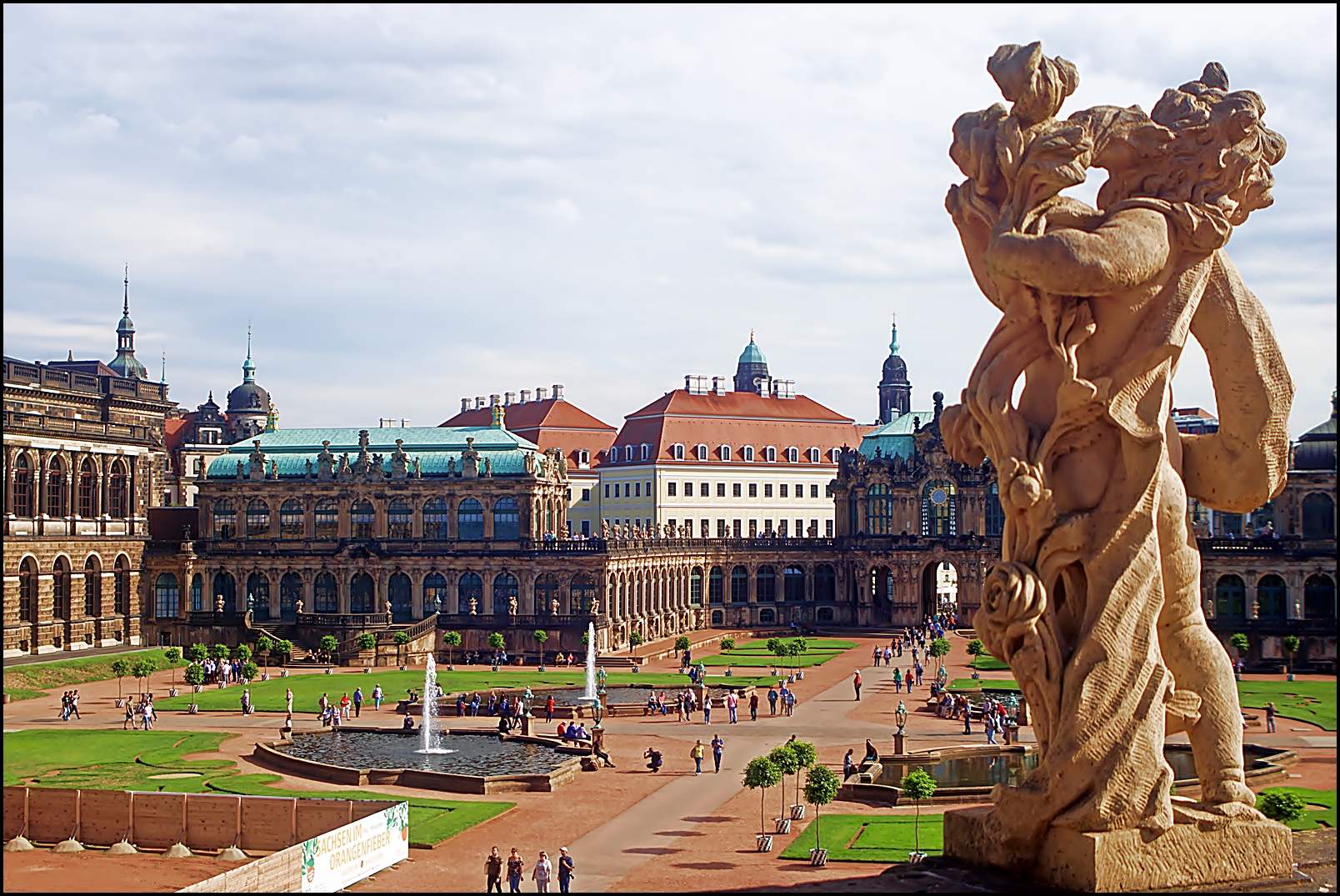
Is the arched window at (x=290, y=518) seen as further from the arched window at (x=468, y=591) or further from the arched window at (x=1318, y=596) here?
the arched window at (x=1318, y=596)

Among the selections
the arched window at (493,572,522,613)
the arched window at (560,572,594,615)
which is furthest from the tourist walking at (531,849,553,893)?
the arched window at (493,572,522,613)

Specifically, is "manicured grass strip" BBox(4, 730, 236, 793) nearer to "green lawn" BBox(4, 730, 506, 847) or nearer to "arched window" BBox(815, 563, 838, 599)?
"green lawn" BBox(4, 730, 506, 847)

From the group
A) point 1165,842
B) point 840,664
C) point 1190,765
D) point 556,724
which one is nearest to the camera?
point 1165,842

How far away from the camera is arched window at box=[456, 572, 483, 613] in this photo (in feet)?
317

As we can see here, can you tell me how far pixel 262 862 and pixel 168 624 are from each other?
6864cm

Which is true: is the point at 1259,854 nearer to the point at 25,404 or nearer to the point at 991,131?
the point at 991,131

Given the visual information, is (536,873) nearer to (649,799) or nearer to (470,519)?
(649,799)

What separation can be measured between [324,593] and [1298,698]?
2526 inches

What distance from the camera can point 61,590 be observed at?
8556cm

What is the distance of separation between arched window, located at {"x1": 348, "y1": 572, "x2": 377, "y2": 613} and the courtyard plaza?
22.1 metres

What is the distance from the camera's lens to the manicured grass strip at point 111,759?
46.6 meters

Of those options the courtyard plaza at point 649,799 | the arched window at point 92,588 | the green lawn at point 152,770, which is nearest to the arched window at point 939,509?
the courtyard plaza at point 649,799

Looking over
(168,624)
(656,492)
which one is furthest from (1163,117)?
(656,492)

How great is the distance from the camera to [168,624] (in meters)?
94.0
